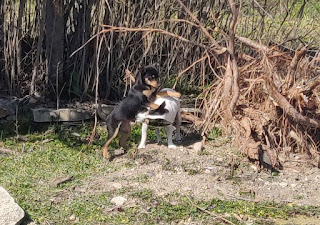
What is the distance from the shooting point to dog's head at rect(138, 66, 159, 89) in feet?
18.3

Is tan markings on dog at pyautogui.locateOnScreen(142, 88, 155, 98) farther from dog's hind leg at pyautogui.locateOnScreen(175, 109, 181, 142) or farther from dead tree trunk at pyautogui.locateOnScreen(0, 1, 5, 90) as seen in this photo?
dead tree trunk at pyautogui.locateOnScreen(0, 1, 5, 90)

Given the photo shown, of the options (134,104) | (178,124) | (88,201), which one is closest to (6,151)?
(134,104)

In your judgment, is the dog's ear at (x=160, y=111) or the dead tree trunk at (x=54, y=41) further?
the dead tree trunk at (x=54, y=41)

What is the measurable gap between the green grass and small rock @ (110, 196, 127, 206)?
43 mm

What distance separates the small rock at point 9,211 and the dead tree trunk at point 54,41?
8.23ft

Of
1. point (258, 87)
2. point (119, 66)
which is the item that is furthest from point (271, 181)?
point (119, 66)

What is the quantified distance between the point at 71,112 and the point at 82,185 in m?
1.74

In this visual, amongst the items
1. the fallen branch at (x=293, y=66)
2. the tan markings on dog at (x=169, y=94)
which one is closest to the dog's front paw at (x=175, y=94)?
the tan markings on dog at (x=169, y=94)

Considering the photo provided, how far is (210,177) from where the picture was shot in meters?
5.24

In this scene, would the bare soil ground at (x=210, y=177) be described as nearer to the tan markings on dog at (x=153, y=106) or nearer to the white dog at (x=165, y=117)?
the white dog at (x=165, y=117)

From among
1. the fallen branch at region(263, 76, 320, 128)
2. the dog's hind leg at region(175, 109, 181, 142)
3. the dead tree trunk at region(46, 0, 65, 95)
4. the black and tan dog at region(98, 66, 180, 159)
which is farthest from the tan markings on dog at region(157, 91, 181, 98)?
the dead tree trunk at region(46, 0, 65, 95)

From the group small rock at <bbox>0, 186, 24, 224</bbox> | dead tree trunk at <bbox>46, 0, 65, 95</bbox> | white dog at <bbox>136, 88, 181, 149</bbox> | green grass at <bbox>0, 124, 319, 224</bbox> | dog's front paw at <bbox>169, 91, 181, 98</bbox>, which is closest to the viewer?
small rock at <bbox>0, 186, 24, 224</bbox>

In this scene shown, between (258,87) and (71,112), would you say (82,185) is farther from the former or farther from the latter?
(258,87)

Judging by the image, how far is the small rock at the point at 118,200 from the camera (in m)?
4.62
